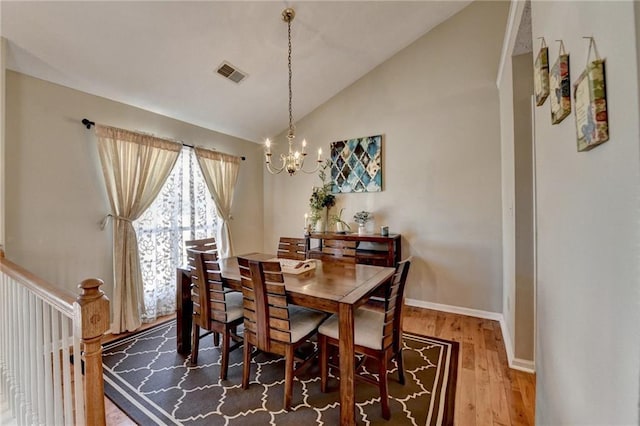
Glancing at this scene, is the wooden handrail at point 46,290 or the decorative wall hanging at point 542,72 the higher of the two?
the decorative wall hanging at point 542,72

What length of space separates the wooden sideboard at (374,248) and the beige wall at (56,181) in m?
2.39

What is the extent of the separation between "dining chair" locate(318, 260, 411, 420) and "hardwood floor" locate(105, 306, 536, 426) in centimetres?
51

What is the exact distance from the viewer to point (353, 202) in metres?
4.06

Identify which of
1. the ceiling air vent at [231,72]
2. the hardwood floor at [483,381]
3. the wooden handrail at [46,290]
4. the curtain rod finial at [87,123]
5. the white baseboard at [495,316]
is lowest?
the hardwood floor at [483,381]

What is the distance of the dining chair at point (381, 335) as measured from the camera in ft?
5.65

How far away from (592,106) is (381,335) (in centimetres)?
156

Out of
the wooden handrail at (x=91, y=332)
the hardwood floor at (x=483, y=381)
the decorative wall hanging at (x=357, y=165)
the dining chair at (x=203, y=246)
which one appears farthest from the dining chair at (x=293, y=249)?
the wooden handrail at (x=91, y=332)

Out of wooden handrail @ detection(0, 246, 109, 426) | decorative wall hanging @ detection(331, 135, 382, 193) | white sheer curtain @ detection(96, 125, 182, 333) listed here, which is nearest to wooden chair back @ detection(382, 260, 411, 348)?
wooden handrail @ detection(0, 246, 109, 426)

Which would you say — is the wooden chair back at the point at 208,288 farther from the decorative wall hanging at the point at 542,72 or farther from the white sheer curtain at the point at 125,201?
the decorative wall hanging at the point at 542,72

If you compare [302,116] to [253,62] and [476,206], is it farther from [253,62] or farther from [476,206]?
[476,206]

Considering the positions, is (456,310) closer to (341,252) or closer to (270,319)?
(341,252)

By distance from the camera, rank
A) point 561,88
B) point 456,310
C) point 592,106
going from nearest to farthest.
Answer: point 592,106, point 561,88, point 456,310

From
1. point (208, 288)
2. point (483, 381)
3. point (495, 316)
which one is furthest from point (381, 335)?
point (495, 316)

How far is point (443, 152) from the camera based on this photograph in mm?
3439
